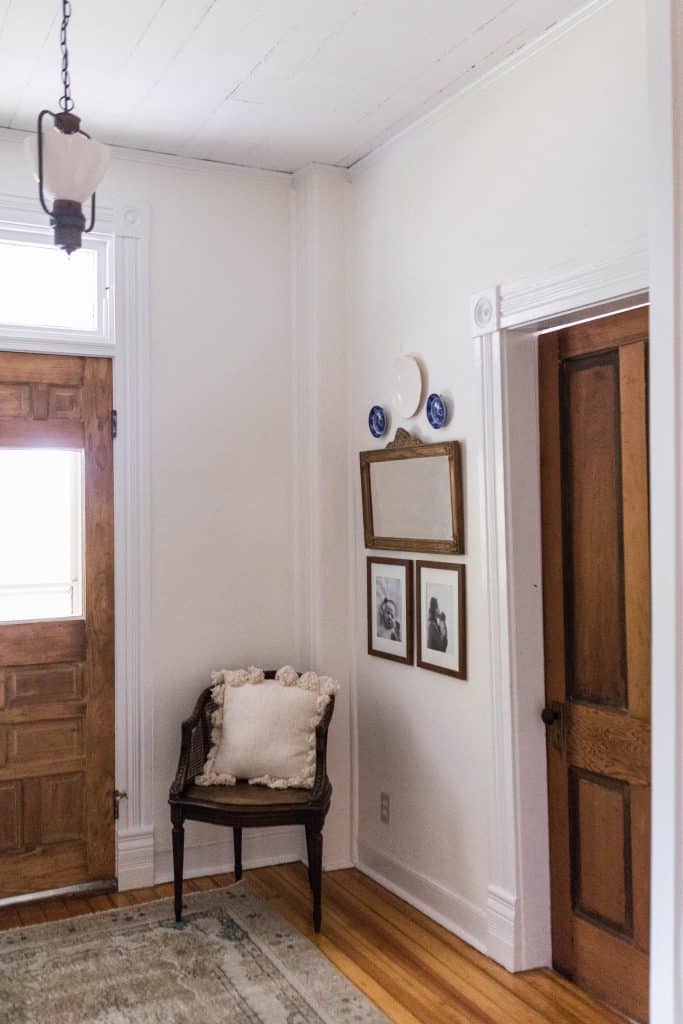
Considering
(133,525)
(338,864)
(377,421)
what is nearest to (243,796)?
(338,864)

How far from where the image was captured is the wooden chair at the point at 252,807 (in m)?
3.25

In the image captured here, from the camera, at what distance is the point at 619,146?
100 inches

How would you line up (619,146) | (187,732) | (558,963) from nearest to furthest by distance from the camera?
(619,146), (558,963), (187,732)

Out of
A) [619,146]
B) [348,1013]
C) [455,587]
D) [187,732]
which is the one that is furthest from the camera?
[187,732]

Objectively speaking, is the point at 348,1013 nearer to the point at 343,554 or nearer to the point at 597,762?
the point at 597,762

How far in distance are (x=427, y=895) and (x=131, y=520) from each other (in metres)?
1.81

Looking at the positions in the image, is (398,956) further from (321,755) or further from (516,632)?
(516,632)

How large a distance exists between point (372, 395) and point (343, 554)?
2.22 ft

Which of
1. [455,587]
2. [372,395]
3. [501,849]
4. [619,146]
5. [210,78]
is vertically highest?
[210,78]

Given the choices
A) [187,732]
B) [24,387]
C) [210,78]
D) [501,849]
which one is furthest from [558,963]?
[210,78]

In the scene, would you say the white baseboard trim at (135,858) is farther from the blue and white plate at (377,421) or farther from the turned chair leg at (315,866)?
the blue and white plate at (377,421)

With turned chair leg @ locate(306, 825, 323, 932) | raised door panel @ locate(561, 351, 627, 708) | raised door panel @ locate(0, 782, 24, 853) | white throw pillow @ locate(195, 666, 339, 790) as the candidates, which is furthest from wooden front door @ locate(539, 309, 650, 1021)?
raised door panel @ locate(0, 782, 24, 853)

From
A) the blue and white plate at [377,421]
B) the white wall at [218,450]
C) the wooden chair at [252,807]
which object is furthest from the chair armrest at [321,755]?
the blue and white plate at [377,421]

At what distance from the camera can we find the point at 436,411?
331 cm
